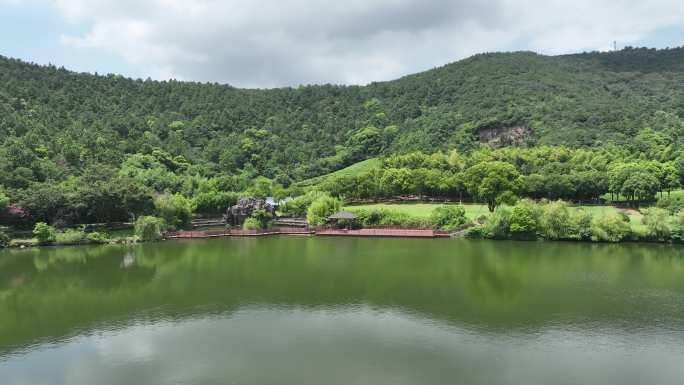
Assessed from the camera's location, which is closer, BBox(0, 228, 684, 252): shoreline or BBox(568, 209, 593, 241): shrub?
BBox(0, 228, 684, 252): shoreline

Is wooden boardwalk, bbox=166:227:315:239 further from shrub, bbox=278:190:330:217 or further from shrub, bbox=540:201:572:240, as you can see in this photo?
shrub, bbox=540:201:572:240

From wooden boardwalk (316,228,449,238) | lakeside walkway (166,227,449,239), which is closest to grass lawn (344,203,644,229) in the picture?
wooden boardwalk (316,228,449,238)

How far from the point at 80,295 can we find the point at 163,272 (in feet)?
20.7

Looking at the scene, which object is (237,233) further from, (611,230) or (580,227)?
(611,230)

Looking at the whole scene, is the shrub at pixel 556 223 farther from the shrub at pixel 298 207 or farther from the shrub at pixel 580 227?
the shrub at pixel 298 207

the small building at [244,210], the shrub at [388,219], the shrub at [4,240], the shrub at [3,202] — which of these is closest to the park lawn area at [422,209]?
the shrub at [388,219]

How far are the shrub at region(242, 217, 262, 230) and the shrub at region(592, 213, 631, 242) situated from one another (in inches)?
1368

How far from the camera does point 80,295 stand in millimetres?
29797

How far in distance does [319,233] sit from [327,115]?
97.0 metres

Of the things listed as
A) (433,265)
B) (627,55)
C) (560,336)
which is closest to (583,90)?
(627,55)

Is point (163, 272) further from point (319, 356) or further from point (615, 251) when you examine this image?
point (615, 251)

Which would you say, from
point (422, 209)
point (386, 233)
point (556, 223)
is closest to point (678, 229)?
point (556, 223)

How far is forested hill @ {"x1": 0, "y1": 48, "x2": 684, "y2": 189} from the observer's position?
3300 inches

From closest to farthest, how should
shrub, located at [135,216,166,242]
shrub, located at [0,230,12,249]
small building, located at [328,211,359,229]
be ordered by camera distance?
1. shrub, located at [0,230,12,249]
2. shrub, located at [135,216,166,242]
3. small building, located at [328,211,359,229]
